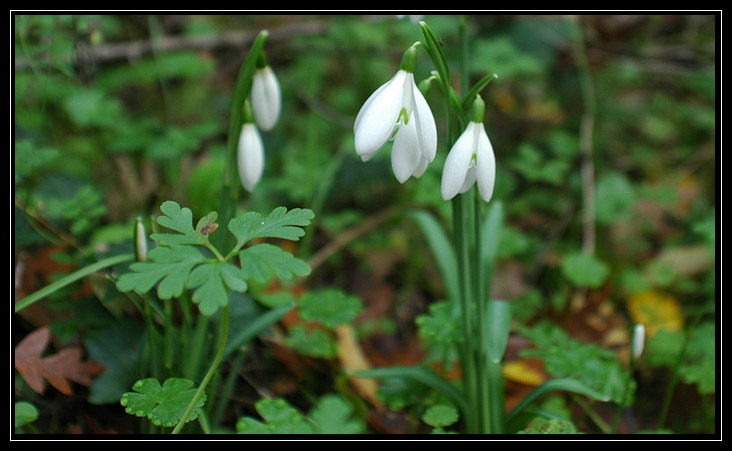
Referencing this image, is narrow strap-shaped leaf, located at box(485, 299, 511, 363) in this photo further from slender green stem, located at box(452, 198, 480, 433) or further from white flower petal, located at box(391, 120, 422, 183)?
white flower petal, located at box(391, 120, 422, 183)

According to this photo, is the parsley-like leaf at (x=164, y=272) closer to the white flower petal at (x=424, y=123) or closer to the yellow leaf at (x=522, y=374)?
the white flower petal at (x=424, y=123)

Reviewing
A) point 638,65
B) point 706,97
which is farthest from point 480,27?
point 706,97

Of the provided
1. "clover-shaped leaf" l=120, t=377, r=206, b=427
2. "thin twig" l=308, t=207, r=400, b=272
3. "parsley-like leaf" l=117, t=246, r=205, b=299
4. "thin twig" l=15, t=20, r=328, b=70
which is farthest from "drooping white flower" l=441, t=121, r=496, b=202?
"thin twig" l=15, t=20, r=328, b=70

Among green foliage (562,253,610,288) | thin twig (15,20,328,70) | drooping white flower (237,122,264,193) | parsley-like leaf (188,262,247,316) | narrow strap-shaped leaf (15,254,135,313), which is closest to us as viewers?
parsley-like leaf (188,262,247,316)

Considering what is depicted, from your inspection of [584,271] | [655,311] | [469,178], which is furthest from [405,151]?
[655,311]

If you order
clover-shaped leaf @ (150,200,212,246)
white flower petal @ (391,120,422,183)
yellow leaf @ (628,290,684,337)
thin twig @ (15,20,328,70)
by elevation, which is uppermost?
thin twig @ (15,20,328,70)

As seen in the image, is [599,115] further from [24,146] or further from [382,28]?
[24,146]
